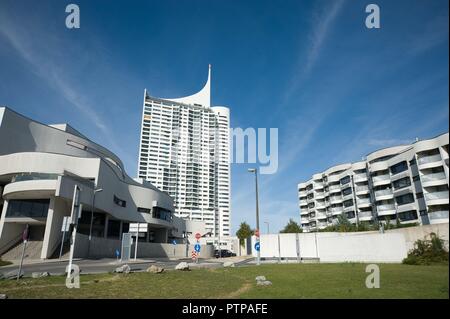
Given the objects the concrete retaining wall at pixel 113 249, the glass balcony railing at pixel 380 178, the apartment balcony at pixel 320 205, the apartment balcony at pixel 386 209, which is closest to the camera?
the concrete retaining wall at pixel 113 249

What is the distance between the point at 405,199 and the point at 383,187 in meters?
6.85

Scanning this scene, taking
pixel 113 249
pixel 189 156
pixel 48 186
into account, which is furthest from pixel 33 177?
pixel 189 156

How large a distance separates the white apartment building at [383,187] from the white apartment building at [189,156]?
65.7 metres

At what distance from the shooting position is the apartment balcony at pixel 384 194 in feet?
182

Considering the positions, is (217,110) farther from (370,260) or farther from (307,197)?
(370,260)

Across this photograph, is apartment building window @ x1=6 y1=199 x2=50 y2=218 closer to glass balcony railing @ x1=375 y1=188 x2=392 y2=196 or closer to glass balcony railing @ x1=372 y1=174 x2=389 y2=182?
glass balcony railing @ x1=375 y1=188 x2=392 y2=196

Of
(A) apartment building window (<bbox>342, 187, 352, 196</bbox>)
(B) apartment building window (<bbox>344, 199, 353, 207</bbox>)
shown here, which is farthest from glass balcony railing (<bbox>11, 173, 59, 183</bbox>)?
(B) apartment building window (<bbox>344, 199, 353, 207</bbox>)

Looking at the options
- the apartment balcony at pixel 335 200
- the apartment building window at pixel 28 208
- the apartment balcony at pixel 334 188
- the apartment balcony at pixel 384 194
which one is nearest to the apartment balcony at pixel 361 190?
the apartment balcony at pixel 384 194

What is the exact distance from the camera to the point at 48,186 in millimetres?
34938

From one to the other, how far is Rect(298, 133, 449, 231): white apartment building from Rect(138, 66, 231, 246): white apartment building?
65.7 m

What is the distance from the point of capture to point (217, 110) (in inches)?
6983

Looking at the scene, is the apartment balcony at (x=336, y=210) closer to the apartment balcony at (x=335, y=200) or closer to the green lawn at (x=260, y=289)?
the apartment balcony at (x=335, y=200)
